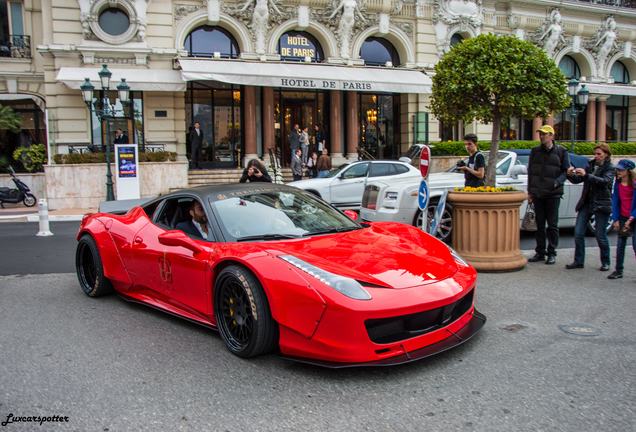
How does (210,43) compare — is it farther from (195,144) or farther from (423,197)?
(423,197)

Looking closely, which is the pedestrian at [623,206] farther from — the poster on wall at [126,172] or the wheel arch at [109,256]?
the poster on wall at [126,172]

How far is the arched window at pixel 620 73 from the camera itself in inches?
1233

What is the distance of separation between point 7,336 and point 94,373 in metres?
1.43

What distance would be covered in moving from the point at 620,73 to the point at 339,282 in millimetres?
33821

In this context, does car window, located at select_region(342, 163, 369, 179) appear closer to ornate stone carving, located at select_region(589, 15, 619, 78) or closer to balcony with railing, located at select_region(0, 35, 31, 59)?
balcony with railing, located at select_region(0, 35, 31, 59)

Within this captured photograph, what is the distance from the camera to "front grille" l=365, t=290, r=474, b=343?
11.7 feet

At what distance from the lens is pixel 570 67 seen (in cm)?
2998

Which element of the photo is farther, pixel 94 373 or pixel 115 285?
pixel 115 285

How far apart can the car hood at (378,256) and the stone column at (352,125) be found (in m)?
20.2

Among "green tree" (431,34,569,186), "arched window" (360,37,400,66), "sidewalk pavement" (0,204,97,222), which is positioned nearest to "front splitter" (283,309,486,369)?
"green tree" (431,34,569,186)

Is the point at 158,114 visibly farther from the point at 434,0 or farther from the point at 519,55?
the point at 519,55

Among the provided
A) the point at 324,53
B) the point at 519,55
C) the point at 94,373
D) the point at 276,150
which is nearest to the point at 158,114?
the point at 276,150

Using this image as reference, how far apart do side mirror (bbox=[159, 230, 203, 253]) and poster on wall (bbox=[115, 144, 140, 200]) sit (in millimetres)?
13156

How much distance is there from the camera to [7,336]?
4.78 metres
